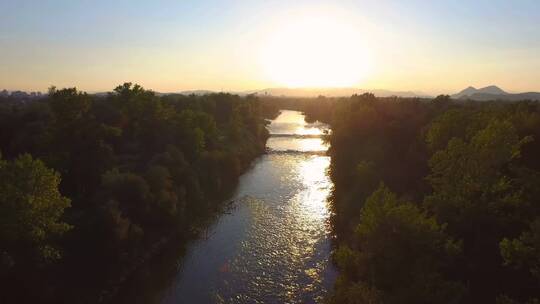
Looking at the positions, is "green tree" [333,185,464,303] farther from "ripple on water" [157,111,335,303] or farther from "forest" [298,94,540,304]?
"ripple on water" [157,111,335,303]

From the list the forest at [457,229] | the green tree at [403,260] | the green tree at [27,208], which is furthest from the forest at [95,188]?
the green tree at [403,260]

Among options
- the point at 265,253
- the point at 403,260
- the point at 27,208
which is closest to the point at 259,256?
the point at 265,253

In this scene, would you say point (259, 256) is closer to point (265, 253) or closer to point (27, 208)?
point (265, 253)

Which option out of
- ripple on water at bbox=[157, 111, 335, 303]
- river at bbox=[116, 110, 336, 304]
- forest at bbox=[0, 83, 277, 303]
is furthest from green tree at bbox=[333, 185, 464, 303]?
forest at bbox=[0, 83, 277, 303]

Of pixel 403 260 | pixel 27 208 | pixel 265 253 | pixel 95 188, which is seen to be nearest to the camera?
pixel 403 260

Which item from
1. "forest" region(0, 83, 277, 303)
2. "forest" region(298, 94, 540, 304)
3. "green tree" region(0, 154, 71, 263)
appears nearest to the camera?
"forest" region(298, 94, 540, 304)

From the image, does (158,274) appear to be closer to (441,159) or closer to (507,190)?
(441,159)
